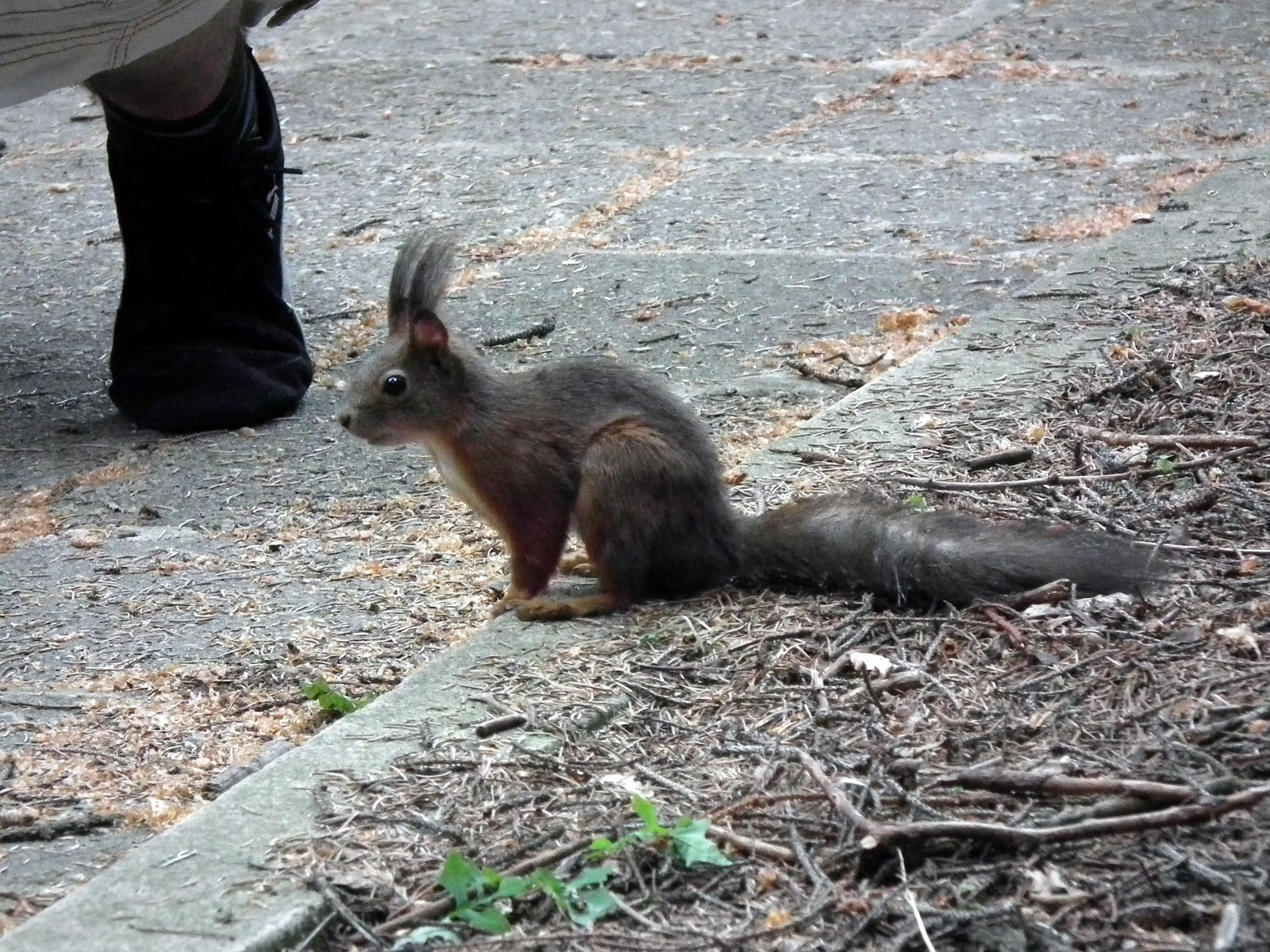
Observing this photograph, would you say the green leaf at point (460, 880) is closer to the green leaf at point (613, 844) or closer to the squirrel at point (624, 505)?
the green leaf at point (613, 844)

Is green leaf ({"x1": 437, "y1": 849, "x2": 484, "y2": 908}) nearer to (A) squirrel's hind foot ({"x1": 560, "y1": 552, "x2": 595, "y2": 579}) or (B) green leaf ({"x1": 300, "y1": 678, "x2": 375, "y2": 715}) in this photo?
(B) green leaf ({"x1": 300, "y1": 678, "x2": 375, "y2": 715})

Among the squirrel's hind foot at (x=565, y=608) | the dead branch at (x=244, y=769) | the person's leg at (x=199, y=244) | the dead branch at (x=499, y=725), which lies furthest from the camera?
the person's leg at (x=199, y=244)

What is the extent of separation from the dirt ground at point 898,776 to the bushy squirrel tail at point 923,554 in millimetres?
43

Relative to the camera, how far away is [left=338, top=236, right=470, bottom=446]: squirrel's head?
3.37 metres

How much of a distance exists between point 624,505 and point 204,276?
6.79 feet

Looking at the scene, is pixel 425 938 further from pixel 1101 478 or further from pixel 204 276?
pixel 204 276

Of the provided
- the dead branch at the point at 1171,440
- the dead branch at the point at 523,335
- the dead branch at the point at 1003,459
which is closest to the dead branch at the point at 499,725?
the dead branch at the point at 1003,459

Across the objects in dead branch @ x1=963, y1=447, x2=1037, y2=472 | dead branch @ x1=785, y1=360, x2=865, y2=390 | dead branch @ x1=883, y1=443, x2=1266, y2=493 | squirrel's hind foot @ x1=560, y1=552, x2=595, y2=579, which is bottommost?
dead branch @ x1=785, y1=360, x2=865, y2=390

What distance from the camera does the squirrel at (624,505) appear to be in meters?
2.84

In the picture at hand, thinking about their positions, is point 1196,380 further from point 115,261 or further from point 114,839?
point 115,261

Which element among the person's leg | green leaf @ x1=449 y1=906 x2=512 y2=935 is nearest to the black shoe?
the person's leg

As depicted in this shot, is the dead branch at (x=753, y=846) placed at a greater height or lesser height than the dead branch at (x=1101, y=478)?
greater

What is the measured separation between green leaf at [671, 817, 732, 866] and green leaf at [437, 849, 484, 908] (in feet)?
0.80

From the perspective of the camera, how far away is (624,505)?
3117mm
